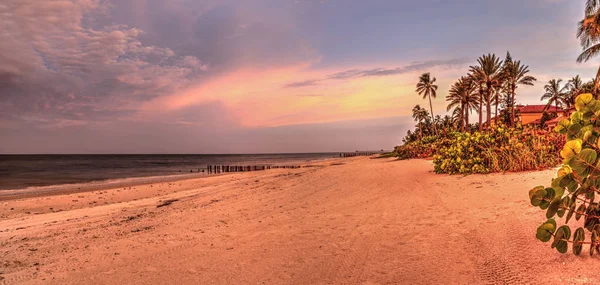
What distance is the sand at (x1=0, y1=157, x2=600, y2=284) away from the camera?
12.7ft

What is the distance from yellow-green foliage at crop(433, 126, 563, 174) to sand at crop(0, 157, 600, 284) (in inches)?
116

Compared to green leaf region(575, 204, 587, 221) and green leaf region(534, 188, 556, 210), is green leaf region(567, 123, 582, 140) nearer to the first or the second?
green leaf region(534, 188, 556, 210)

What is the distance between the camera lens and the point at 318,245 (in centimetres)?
530

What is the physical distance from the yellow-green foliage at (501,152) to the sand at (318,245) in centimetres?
294

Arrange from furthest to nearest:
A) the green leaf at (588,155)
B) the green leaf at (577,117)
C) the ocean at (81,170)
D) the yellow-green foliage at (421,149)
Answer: the yellow-green foliage at (421,149) → the ocean at (81,170) → the green leaf at (577,117) → the green leaf at (588,155)

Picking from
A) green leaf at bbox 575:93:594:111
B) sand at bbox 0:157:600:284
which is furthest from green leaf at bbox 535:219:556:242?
sand at bbox 0:157:600:284

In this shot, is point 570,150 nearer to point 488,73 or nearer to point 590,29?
point 590,29

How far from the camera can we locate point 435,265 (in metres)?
4.05

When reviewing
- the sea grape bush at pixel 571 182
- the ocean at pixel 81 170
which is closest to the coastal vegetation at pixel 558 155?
the sea grape bush at pixel 571 182

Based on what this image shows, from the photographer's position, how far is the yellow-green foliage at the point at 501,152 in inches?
479

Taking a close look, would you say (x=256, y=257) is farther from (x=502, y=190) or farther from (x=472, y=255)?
(x=502, y=190)

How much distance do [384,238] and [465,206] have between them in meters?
2.91

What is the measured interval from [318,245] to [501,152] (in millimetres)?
10891

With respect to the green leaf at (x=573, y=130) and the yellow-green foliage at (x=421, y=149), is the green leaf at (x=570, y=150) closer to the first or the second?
the green leaf at (x=573, y=130)
